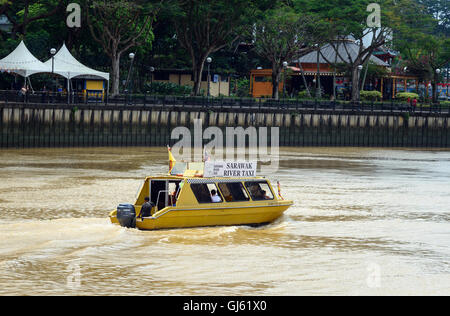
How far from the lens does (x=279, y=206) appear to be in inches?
1013

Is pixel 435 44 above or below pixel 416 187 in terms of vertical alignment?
above

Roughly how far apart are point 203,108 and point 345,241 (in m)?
39.1

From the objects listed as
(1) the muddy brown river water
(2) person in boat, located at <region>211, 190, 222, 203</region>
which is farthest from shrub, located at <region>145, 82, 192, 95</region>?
(2) person in boat, located at <region>211, 190, 222, 203</region>

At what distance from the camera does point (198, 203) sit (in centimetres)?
2389

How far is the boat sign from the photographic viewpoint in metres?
24.5

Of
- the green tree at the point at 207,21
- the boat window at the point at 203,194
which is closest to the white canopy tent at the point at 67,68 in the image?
the green tree at the point at 207,21

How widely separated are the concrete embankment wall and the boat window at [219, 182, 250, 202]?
31.7 meters

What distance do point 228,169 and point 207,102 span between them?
128 ft

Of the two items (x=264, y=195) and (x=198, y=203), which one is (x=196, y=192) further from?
(x=264, y=195)

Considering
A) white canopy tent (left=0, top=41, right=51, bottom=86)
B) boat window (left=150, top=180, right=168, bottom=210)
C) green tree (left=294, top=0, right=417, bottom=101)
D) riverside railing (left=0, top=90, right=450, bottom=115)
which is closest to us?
boat window (left=150, top=180, right=168, bottom=210)

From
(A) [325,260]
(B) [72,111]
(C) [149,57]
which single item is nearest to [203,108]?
(B) [72,111]

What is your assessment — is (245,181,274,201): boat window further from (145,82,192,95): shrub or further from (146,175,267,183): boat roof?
(145,82,192,95): shrub

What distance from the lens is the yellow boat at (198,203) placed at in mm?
23391

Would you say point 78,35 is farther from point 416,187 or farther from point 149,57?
point 416,187
